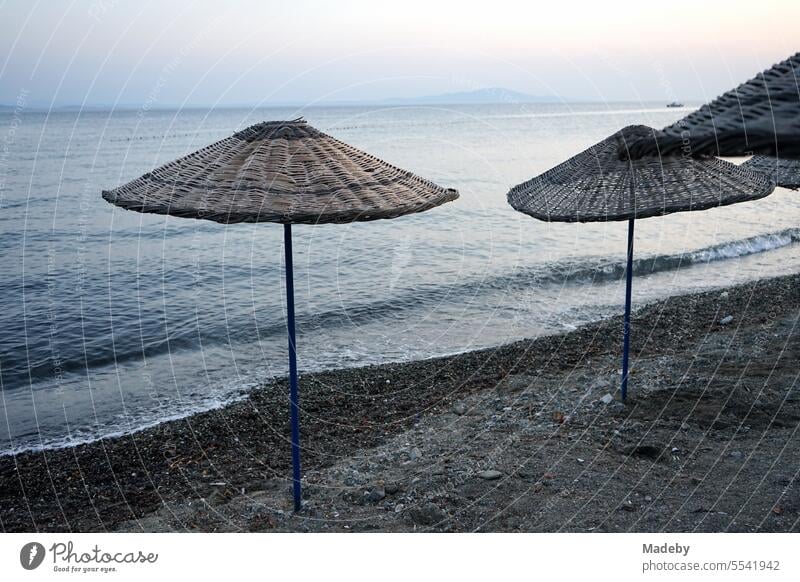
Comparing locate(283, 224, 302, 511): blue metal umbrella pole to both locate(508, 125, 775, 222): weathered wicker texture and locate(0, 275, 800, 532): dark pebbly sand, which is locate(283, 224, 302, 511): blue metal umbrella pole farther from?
locate(508, 125, 775, 222): weathered wicker texture

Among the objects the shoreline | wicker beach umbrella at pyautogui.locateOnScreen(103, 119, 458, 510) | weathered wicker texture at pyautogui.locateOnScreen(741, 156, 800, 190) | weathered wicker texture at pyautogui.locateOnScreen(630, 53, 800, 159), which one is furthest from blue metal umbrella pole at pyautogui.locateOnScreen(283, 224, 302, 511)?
weathered wicker texture at pyautogui.locateOnScreen(741, 156, 800, 190)

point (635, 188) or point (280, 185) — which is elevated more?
point (280, 185)

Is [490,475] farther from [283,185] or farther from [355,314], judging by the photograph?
[355,314]

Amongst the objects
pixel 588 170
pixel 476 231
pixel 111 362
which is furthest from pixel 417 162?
pixel 588 170

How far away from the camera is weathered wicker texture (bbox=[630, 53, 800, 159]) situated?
6.59 ft

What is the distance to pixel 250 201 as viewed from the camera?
13.0ft

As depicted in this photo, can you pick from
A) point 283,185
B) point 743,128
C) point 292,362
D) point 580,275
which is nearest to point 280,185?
point 283,185

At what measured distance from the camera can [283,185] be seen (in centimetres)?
410

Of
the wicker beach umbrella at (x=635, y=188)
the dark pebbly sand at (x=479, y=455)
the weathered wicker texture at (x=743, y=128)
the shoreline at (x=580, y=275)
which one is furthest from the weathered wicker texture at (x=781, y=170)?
the weathered wicker texture at (x=743, y=128)

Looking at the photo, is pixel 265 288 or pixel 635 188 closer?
pixel 635 188

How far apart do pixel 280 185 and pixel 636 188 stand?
11.0 ft

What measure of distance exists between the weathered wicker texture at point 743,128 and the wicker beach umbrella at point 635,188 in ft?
10.6
